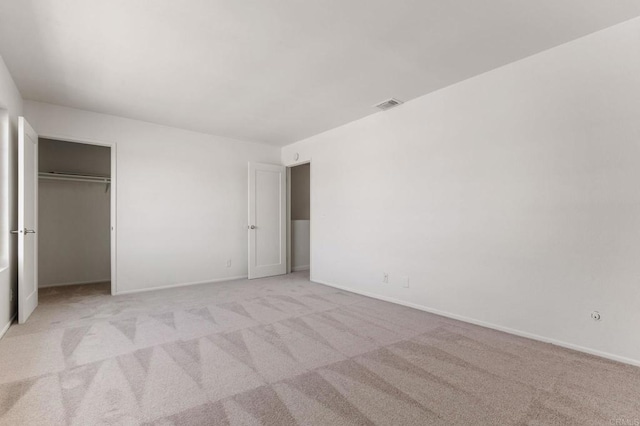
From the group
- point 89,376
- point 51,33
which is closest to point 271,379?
point 89,376

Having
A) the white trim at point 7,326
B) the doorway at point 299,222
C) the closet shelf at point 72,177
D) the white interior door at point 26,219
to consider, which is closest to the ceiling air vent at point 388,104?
the doorway at point 299,222

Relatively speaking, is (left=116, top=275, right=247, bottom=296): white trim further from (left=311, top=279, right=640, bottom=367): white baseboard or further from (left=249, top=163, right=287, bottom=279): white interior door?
(left=311, top=279, right=640, bottom=367): white baseboard

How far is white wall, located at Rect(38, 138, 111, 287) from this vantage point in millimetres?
5000

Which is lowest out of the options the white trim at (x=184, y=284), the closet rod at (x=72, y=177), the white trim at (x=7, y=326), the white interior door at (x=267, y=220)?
the white trim at (x=184, y=284)

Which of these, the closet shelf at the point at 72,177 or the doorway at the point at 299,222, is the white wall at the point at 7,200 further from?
the doorway at the point at 299,222

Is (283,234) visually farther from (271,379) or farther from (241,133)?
(271,379)

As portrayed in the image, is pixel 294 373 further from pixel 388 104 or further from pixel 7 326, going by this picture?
pixel 388 104

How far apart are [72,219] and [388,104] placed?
217 inches

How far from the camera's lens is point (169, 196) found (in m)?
4.87

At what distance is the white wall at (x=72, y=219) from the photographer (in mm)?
5000

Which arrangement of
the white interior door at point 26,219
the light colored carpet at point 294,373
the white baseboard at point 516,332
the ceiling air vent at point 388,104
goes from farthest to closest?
the ceiling air vent at point 388,104, the white interior door at point 26,219, the white baseboard at point 516,332, the light colored carpet at point 294,373

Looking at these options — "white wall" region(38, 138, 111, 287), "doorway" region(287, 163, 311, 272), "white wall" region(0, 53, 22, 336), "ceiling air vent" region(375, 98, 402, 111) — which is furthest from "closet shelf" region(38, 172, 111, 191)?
"ceiling air vent" region(375, 98, 402, 111)

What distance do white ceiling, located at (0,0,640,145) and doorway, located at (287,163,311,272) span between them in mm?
3007

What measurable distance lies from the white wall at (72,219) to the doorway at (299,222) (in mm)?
3398
